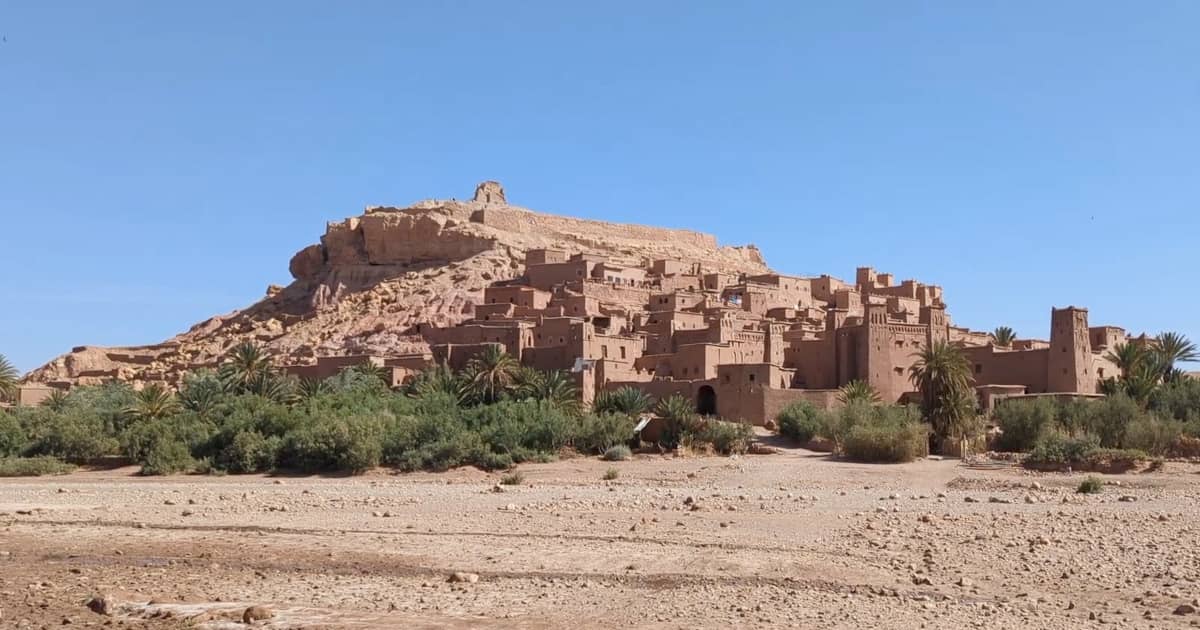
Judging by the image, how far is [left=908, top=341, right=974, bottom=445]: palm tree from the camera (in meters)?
31.2

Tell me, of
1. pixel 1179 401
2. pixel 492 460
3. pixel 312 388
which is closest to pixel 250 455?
pixel 492 460

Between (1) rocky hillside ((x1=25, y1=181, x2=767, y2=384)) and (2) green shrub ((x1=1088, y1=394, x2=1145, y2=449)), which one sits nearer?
(2) green shrub ((x1=1088, y1=394, x2=1145, y2=449))

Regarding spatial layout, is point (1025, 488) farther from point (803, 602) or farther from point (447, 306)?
point (447, 306)

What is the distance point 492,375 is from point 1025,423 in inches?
618

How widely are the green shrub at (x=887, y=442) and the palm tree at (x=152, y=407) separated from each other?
791 inches

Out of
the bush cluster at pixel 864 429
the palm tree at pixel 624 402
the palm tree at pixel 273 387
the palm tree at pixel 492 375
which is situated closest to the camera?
the bush cluster at pixel 864 429

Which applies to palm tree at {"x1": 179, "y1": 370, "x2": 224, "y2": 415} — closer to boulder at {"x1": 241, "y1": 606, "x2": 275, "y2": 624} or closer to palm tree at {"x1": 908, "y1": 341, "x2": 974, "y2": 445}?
palm tree at {"x1": 908, "y1": 341, "x2": 974, "y2": 445}

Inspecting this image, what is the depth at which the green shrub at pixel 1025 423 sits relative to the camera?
30.8m

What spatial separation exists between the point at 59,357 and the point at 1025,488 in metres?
50.4

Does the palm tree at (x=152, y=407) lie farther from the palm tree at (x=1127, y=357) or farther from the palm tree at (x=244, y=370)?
the palm tree at (x=1127, y=357)

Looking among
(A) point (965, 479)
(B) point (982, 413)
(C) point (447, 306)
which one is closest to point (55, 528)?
(A) point (965, 479)

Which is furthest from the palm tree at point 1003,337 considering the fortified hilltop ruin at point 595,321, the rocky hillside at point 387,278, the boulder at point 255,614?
the boulder at point 255,614

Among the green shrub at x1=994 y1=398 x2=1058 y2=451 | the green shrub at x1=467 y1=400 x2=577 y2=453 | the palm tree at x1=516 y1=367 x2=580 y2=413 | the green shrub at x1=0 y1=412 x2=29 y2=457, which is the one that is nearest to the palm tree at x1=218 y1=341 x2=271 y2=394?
the green shrub at x1=0 y1=412 x2=29 y2=457

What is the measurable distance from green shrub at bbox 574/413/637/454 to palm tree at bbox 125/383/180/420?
13.1m
